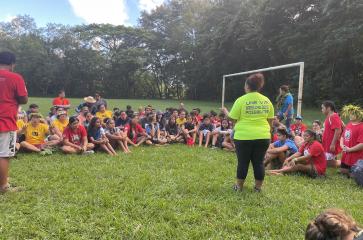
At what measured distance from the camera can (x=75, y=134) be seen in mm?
8930

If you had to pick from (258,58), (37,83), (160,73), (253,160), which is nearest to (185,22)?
(160,73)

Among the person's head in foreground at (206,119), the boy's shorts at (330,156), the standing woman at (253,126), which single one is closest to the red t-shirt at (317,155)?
the boy's shorts at (330,156)

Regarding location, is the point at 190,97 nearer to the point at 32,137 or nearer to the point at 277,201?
the point at 32,137

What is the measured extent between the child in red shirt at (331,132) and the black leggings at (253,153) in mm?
2875

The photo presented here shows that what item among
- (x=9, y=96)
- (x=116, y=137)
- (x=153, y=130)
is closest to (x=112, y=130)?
(x=116, y=137)

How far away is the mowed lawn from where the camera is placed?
403 cm

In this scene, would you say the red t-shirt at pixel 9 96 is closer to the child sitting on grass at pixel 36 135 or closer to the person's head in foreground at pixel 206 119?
the child sitting on grass at pixel 36 135

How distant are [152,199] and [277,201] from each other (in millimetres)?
1758

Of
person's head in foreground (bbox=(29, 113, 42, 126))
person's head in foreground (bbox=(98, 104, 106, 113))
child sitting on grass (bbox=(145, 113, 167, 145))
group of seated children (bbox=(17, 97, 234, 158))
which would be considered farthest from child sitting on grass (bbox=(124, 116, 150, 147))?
person's head in foreground (bbox=(29, 113, 42, 126))

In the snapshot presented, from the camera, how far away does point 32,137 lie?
8797mm

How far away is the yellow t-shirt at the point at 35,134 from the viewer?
8.78 meters

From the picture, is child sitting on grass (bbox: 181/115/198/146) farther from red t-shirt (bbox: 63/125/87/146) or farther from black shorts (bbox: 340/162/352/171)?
black shorts (bbox: 340/162/352/171)

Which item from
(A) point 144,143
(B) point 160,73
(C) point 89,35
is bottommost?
(A) point 144,143

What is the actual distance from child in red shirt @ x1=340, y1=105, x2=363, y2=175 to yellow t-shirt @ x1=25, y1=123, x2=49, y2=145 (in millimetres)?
6788
